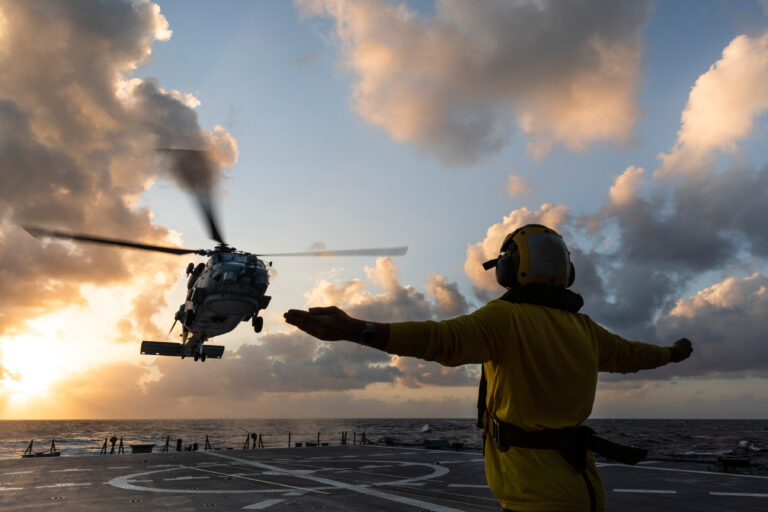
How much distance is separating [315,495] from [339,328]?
14.3 meters

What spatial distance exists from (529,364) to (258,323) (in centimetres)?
2124

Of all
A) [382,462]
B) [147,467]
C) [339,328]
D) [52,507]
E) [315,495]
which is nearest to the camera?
[339,328]

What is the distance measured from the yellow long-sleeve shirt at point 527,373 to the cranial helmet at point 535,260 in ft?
0.92

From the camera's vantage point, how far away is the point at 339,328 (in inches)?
105

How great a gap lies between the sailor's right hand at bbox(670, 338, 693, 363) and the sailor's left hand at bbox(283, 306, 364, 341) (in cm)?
312

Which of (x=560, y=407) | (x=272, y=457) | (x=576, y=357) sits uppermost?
(x=576, y=357)

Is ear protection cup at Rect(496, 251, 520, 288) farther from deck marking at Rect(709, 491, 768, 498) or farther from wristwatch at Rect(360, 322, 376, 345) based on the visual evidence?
deck marking at Rect(709, 491, 768, 498)

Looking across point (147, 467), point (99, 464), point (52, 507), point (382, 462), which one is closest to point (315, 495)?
point (52, 507)

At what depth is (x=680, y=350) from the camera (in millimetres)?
4164

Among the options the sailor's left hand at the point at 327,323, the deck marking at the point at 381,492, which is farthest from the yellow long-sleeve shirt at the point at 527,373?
the deck marking at the point at 381,492

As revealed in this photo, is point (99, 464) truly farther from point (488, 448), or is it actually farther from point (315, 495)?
point (488, 448)

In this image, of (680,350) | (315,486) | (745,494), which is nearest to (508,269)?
(680,350)

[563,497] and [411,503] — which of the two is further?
[411,503]

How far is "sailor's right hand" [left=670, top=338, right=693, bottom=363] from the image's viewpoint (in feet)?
13.6
